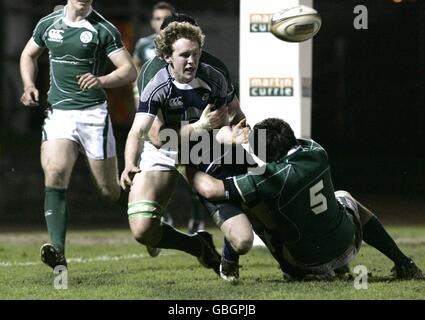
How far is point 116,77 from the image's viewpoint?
9.47 meters

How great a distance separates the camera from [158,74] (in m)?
8.56

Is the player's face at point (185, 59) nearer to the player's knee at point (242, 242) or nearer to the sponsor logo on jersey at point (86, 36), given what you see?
the player's knee at point (242, 242)

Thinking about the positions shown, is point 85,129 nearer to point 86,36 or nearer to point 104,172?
point 104,172

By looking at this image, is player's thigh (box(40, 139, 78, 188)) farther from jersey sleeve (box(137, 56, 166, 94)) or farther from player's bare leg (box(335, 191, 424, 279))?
player's bare leg (box(335, 191, 424, 279))

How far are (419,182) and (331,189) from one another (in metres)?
13.0

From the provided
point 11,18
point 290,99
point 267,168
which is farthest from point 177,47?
point 11,18

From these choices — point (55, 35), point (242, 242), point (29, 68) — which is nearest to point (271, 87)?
point (55, 35)

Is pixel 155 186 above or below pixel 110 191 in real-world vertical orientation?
above

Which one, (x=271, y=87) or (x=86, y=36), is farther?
(x=271, y=87)

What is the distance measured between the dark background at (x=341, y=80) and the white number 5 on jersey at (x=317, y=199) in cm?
1342

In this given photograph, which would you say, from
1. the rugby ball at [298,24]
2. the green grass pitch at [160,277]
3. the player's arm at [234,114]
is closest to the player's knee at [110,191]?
the green grass pitch at [160,277]

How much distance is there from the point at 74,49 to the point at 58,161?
0.96m

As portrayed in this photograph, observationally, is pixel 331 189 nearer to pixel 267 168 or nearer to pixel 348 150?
pixel 267 168

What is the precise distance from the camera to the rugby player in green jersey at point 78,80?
31.4 feet
